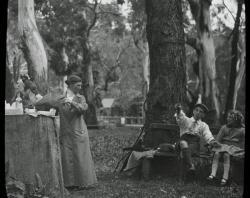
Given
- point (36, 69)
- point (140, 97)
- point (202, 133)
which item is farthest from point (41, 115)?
point (140, 97)

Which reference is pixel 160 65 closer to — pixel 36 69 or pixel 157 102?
pixel 157 102

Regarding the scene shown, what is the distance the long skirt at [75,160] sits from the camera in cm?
720

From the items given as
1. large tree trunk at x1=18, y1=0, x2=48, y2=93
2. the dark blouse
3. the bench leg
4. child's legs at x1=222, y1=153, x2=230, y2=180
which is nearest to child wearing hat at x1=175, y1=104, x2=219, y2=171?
the dark blouse

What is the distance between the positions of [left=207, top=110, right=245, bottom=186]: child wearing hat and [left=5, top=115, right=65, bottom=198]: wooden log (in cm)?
285

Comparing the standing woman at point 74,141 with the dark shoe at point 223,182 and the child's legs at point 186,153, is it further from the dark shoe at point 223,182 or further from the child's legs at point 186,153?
the dark shoe at point 223,182

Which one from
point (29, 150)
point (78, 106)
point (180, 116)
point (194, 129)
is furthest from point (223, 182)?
point (29, 150)

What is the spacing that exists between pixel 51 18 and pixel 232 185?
1669cm

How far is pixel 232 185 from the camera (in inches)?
298

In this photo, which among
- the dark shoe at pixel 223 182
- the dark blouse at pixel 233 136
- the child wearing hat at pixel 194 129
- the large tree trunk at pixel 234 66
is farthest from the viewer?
the large tree trunk at pixel 234 66

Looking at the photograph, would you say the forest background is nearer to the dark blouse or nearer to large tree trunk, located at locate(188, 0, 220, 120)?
large tree trunk, located at locate(188, 0, 220, 120)

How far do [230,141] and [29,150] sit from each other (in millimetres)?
3547

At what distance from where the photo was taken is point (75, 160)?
727 centimetres

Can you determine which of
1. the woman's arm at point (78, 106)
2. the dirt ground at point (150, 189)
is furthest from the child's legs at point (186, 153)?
the woman's arm at point (78, 106)

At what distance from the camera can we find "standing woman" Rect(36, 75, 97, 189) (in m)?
7.18
